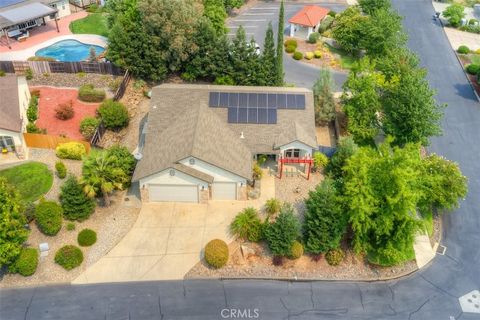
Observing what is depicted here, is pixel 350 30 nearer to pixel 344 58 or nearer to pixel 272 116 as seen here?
pixel 344 58

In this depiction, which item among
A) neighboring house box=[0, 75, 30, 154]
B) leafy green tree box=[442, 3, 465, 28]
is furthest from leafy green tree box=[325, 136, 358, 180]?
leafy green tree box=[442, 3, 465, 28]

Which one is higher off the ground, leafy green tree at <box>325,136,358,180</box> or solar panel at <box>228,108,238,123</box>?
solar panel at <box>228,108,238,123</box>

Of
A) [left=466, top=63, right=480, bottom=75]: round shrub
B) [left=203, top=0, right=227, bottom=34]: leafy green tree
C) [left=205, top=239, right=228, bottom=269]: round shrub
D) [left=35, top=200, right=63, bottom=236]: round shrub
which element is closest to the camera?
[left=205, top=239, right=228, bottom=269]: round shrub

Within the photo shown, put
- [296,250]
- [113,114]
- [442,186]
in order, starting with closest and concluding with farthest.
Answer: [296,250], [442,186], [113,114]

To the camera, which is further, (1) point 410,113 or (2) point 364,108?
(2) point 364,108

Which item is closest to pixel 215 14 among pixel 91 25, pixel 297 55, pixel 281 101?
pixel 297 55

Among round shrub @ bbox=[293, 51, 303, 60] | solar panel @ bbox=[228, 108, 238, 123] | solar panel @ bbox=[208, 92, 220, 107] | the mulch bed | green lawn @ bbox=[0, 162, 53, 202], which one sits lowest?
green lawn @ bbox=[0, 162, 53, 202]

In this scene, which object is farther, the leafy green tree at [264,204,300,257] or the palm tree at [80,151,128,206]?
the palm tree at [80,151,128,206]

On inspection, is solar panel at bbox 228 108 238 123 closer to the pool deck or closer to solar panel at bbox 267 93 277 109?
solar panel at bbox 267 93 277 109
